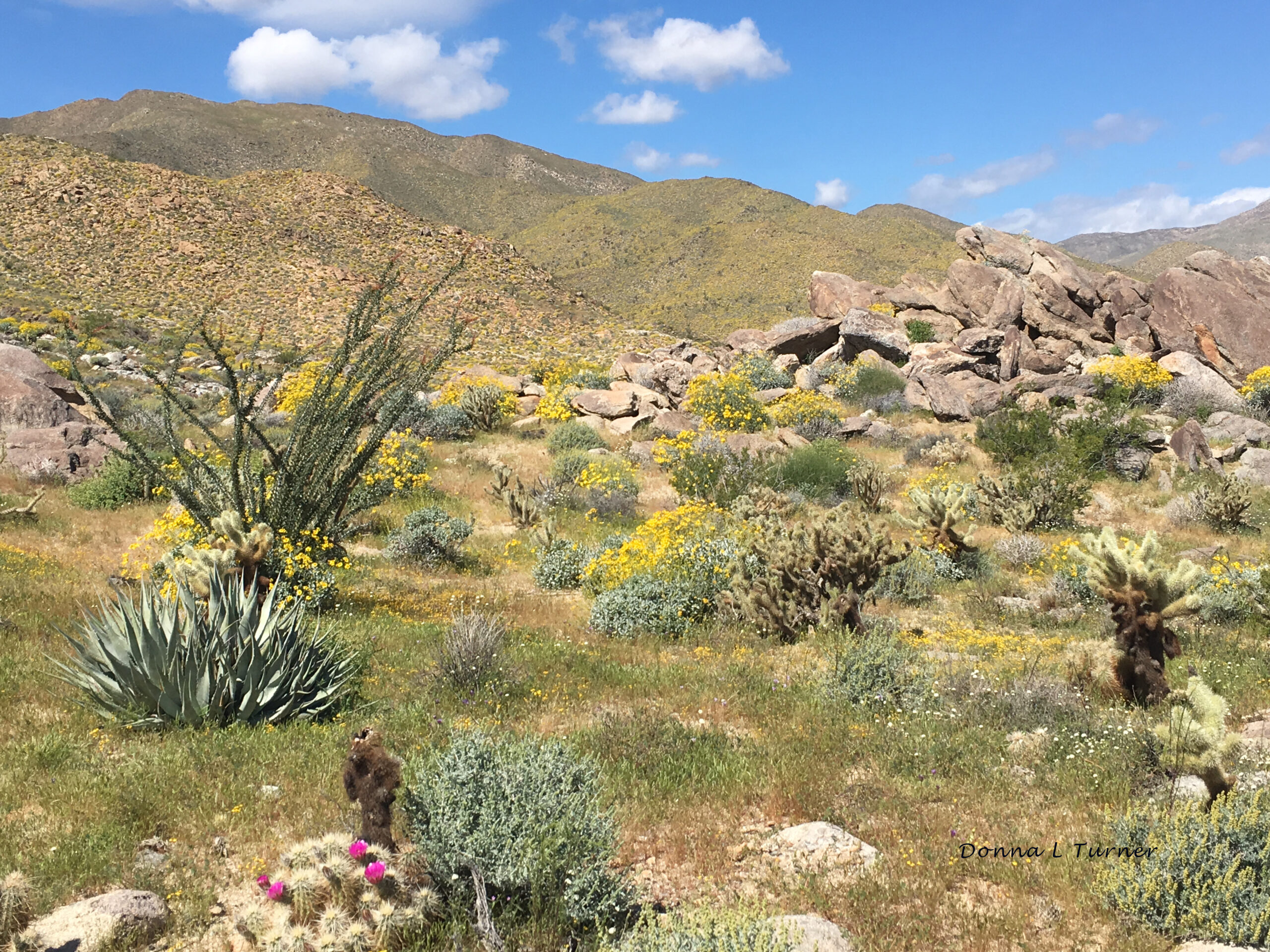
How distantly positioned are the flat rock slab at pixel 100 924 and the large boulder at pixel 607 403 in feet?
65.3

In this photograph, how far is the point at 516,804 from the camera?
3939mm

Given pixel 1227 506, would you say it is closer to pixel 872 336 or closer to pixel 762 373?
pixel 762 373

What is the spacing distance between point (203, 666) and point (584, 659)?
11.1ft

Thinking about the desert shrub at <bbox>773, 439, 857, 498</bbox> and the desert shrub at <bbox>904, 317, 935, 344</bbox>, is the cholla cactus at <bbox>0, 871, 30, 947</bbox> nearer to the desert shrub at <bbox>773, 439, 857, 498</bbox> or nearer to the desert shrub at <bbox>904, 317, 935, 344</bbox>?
the desert shrub at <bbox>773, 439, 857, 498</bbox>

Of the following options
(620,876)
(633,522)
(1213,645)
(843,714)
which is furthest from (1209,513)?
(620,876)

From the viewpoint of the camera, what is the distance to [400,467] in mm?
13984

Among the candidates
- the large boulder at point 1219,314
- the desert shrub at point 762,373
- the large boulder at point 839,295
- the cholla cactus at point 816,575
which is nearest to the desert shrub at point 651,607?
the cholla cactus at point 816,575

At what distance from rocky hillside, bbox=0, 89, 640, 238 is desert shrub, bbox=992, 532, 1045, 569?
90.4 metres

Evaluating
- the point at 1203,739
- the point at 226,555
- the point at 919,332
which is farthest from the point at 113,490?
the point at 919,332

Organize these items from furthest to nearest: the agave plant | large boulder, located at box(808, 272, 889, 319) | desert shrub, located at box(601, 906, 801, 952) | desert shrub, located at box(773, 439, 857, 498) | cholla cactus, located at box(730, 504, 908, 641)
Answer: large boulder, located at box(808, 272, 889, 319) < desert shrub, located at box(773, 439, 857, 498) < cholla cactus, located at box(730, 504, 908, 641) < the agave plant < desert shrub, located at box(601, 906, 801, 952)

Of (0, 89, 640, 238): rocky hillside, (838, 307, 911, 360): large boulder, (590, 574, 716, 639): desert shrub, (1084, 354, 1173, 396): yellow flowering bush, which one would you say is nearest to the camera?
(590, 574, 716, 639): desert shrub

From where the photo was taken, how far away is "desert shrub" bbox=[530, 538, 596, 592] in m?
11.5

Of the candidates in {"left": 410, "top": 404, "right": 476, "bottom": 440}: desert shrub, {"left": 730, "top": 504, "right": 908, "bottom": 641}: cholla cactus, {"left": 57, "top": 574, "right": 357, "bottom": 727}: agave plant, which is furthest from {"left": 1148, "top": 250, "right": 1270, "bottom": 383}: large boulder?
{"left": 57, "top": 574, "right": 357, "bottom": 727}: agave plant

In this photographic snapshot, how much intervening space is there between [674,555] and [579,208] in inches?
3795
